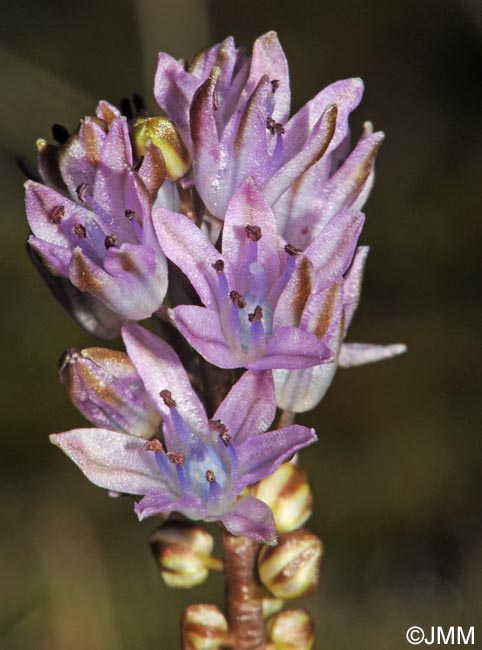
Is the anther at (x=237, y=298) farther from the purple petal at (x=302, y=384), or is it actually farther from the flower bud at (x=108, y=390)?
the flower bud at (x=108, y=390)

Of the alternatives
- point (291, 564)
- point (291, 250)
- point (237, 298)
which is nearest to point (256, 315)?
point (237, 298)

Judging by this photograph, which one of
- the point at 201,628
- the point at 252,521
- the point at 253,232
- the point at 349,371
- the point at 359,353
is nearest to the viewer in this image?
the point at 252,521

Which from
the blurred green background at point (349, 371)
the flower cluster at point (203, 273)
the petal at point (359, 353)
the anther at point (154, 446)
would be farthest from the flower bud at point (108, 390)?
the blurred green background at point (349, 371)

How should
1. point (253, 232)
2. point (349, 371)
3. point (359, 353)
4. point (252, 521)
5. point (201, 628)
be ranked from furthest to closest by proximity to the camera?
point (349, 371), point (359, 353), point (201, 628), point (253, 232), point (252, 521)

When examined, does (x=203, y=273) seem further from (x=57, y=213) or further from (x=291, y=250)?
(x=57, y=213)

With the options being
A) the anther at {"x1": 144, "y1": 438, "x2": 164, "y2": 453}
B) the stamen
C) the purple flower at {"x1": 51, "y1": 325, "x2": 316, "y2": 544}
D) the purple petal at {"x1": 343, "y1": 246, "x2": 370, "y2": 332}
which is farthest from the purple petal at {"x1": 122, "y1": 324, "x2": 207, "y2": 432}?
the stamen

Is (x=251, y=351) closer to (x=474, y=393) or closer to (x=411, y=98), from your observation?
(x=474, y=393)

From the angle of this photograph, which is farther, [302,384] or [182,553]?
[182,553]

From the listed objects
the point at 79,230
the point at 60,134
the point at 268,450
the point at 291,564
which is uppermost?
the point at 60,134
